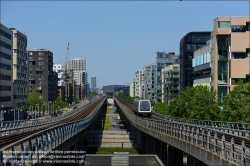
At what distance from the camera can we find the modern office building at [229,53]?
3201 inches

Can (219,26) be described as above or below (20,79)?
above

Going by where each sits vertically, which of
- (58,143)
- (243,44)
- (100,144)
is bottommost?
(100,144)

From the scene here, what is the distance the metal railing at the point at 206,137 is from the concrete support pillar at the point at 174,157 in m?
2.63

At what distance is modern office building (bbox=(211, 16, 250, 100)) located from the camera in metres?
81.3

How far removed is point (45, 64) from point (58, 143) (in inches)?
6644

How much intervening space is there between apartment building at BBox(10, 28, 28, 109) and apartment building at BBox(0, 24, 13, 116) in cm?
1193

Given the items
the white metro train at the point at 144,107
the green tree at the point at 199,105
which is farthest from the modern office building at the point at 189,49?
the green tree at the point at 199,105

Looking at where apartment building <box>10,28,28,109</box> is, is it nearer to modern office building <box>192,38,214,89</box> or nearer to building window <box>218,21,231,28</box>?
modern office building <box>192,38,214,89</box>

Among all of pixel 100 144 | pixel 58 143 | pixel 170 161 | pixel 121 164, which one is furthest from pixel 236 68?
pixel 58 143

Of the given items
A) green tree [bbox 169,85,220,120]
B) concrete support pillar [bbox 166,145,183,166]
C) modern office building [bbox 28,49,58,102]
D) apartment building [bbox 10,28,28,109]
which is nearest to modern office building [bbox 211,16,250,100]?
green tree [bbox 169,85,220,120]

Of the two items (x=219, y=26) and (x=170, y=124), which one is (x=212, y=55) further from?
(x=170, y=124)

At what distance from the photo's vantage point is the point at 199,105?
2549 inches

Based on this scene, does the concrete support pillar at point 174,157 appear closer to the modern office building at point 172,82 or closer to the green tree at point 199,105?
the green tree at point 199,105

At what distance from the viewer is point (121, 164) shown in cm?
3469
